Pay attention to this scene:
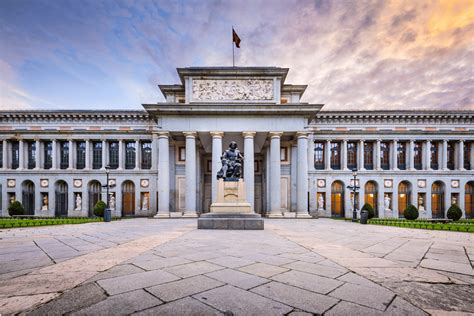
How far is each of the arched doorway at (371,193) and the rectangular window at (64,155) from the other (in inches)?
1647

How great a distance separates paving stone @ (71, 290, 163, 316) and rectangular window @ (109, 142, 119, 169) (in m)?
32.0

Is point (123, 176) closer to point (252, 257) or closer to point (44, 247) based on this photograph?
point (44, 247)

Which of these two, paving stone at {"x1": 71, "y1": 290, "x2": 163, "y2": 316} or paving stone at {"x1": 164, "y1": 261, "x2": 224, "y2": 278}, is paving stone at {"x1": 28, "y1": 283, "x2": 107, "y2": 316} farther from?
paving stone at {"x1": 164, "y1": 261, "x2": 224, "y2": 278}

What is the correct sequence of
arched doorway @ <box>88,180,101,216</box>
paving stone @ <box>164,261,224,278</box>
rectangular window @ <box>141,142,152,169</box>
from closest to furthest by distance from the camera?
paving stone @ <box>164,261,224,278</box>, arched doorway @ <box>88,180,101,216</box>, rectangular window @ <box>141,142,152,169</box>

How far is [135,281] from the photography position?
384 cm

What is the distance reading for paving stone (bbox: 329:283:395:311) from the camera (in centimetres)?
311

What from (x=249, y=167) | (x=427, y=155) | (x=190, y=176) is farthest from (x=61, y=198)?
(x=427, y=155)

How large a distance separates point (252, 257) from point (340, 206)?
29.9 m

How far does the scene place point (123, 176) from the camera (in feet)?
99.9

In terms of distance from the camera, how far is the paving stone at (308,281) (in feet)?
11.9

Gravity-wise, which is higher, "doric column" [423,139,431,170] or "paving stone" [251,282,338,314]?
"doric column" [423,139,431,170]

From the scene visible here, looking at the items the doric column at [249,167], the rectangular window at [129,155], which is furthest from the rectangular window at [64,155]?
the doric column at [249,167]

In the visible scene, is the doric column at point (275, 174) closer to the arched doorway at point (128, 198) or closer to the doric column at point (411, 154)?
the arched doorway at point (128, 198)

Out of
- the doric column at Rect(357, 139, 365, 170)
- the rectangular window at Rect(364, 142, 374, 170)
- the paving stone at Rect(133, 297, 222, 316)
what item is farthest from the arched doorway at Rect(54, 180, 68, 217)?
the rectangular window at Rect(364, 142, 374, 170)
